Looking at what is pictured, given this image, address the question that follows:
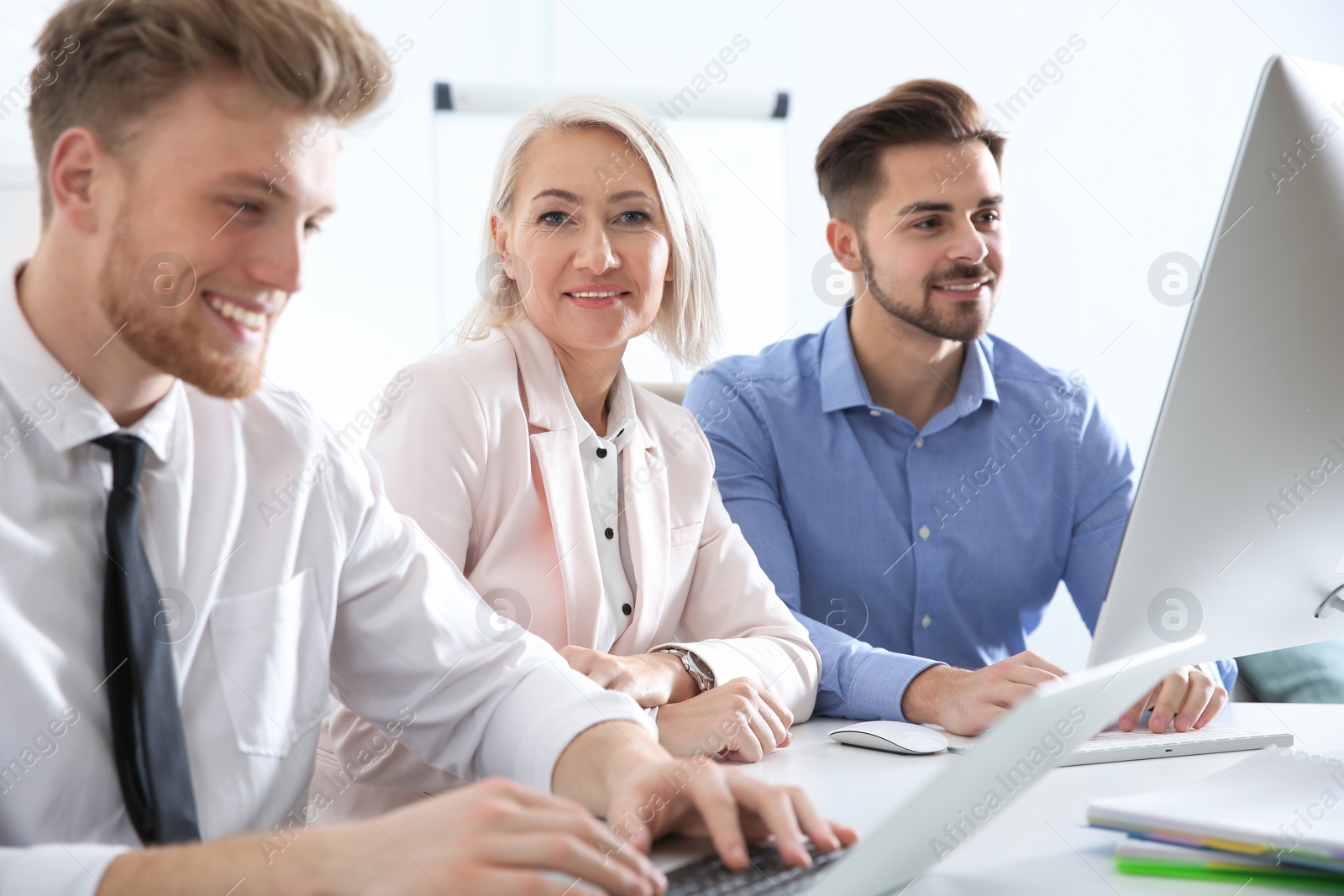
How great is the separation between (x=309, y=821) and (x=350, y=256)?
2.72 metres

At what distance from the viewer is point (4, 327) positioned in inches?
33.2

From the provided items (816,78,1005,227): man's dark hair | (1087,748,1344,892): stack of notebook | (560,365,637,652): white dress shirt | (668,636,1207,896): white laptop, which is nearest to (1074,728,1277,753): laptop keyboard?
(1087,748,1344,892): stack of notebook

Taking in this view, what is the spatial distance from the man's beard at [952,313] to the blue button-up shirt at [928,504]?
0.39ft

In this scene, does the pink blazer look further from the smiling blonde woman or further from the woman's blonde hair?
the woman's blonde hair

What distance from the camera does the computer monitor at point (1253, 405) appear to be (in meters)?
0.78

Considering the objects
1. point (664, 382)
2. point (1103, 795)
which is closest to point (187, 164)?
point (1103, 795)

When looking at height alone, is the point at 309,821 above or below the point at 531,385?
below

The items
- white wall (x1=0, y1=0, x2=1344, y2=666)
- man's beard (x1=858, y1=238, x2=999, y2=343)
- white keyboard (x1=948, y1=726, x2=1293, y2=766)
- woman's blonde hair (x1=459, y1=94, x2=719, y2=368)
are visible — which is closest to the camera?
white keyboard (x1=948, y1=726, x2=1293, y2=766)

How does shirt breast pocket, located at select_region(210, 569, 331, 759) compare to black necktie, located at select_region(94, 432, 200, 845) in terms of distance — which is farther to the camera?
shirt breast pocket, located at select_region(210, 569, 331, 759)

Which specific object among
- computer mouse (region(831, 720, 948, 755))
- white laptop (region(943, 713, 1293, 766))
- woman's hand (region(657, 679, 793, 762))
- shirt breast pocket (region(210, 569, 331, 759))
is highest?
shirt breast pocket (region(210, 569, 331, 759))

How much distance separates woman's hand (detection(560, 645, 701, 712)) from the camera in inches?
47.2

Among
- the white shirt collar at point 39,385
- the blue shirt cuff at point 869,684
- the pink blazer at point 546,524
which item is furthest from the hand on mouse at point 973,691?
the white shirt collar at point 39,385

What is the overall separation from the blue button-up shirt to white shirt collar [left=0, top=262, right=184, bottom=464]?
1160 millimetres

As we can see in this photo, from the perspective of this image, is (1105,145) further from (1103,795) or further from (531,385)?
(1103,795)
